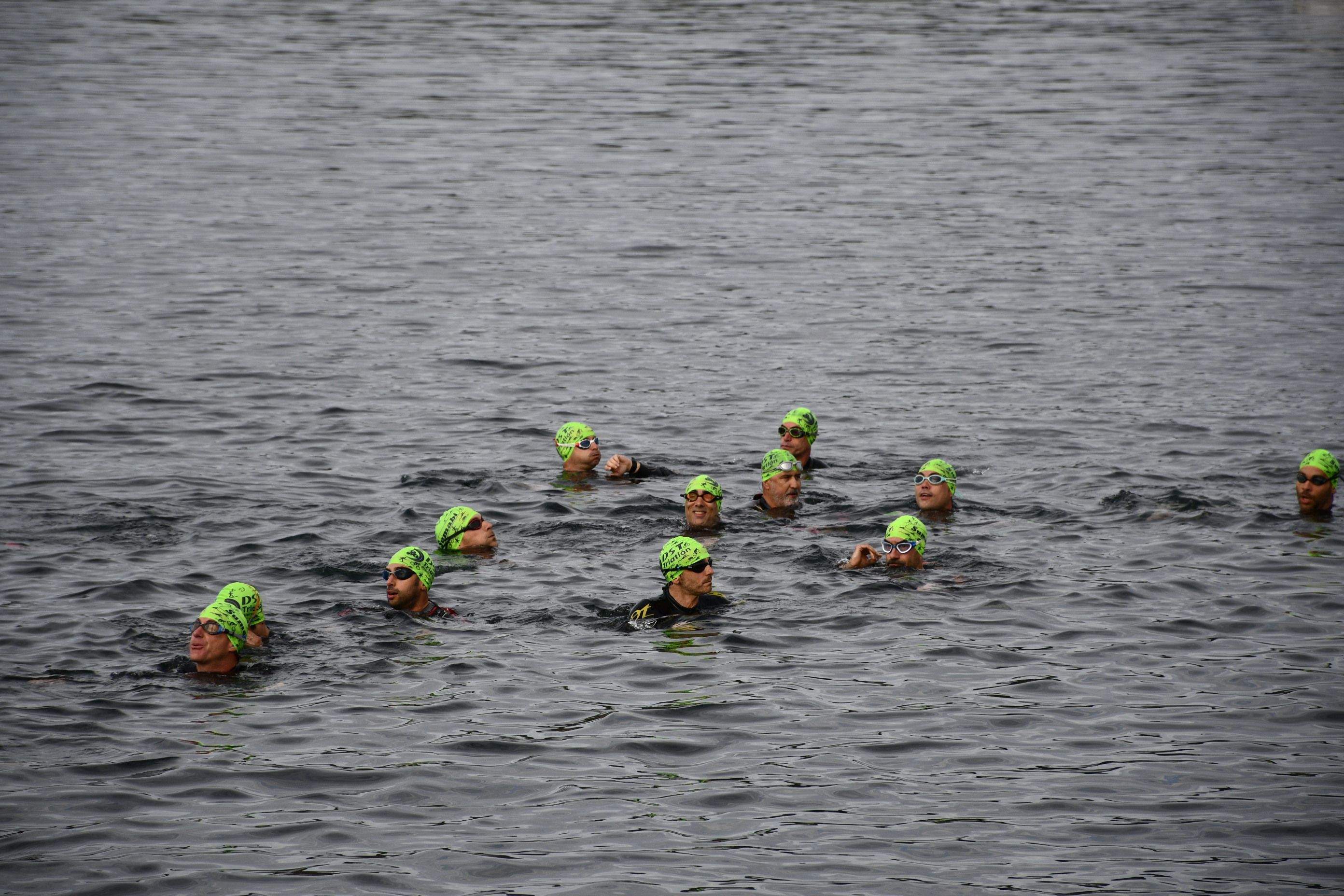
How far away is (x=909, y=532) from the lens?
57.2 feet

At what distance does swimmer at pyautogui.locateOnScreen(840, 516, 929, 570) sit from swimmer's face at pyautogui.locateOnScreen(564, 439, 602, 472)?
5469 millimetres

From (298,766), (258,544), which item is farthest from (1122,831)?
(258,544)

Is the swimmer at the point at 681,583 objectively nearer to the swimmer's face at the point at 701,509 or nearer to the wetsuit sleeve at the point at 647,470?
the swimmer's face at the point at 701,509

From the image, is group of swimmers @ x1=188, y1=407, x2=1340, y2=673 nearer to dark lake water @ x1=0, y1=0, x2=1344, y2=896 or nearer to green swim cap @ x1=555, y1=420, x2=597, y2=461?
green swim cap @ x1=555, y1=420, x2=597, y2=461

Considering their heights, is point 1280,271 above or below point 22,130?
below

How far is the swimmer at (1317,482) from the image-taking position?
63.1ft

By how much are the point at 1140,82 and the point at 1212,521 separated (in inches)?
1771

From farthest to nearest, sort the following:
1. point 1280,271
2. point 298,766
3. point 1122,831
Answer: point 1280,271 → point 298,766 → point 1122,831

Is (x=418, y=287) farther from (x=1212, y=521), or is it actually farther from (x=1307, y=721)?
(x=1307, y=721)

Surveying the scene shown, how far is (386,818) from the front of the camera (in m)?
12.5

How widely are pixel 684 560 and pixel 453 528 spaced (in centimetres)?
366

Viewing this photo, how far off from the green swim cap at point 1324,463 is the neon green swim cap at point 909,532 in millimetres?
5569

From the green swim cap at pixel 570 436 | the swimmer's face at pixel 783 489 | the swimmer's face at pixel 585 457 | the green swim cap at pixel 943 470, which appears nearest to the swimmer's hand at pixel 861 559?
the swimmer's face at pixel 783 489

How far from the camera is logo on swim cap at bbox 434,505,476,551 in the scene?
18609mm
